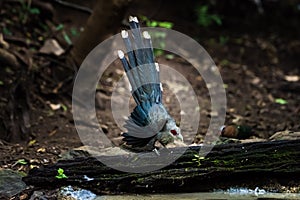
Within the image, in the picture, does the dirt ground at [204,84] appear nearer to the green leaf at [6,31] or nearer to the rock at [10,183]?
the green leaf at [6,31]

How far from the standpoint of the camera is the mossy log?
11.6ft

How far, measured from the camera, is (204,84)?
6711 millimetres

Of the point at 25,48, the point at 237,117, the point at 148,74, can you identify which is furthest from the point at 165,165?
the point at 25,48

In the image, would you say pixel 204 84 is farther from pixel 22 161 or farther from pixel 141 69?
pixel 22 161

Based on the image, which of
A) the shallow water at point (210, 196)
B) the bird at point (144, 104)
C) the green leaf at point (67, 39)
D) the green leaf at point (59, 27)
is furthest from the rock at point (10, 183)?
the green leaf at point (59, 27)

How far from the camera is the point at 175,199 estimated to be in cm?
345

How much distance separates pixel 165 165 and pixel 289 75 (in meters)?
4.19

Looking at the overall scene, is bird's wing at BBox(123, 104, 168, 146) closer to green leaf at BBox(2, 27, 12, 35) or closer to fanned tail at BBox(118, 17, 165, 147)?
fanned tail at BBox(118, 17, 165, 147)

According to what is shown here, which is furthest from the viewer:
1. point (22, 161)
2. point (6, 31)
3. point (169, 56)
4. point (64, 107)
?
point (169, 56)

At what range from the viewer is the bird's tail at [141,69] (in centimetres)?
394

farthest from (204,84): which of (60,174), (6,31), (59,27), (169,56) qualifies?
(60,174)

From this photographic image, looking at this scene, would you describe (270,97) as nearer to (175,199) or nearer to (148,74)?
(148,74)

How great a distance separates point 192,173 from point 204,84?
127 inches

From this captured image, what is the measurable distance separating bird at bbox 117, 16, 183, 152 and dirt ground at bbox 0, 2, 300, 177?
78 centimetres
